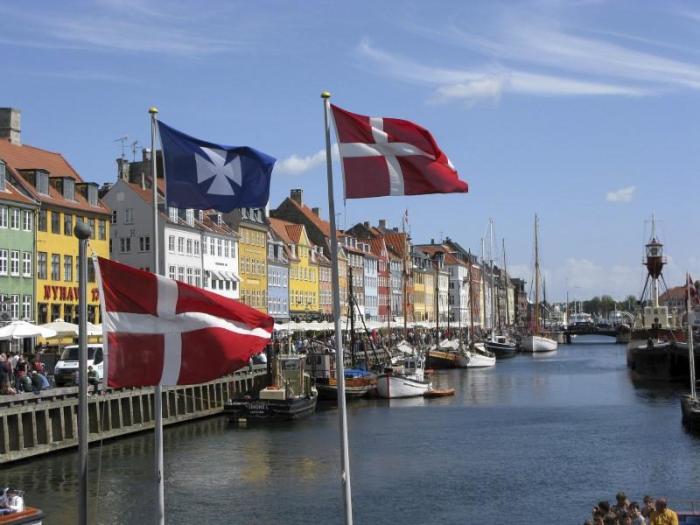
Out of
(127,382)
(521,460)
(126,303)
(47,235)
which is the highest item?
(47,235)

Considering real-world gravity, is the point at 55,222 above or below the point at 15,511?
above

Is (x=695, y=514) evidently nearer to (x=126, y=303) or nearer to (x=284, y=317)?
(x=126, y=303)

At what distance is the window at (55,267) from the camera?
2732 inches

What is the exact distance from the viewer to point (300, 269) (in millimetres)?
124188

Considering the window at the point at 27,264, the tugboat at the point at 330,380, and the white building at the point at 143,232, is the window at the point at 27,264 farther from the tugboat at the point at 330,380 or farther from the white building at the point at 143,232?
the tugboat at the point at 330,380

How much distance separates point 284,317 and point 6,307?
2229 inches

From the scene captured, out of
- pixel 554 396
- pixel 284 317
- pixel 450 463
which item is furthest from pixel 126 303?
pixel 284 317

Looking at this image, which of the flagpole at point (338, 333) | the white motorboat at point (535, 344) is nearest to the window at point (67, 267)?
the flagpole at point (338, 333)

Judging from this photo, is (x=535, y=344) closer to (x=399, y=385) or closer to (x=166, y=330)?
(x=399, y=385)

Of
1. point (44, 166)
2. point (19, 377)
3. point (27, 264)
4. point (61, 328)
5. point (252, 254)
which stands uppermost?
point (44, 166)

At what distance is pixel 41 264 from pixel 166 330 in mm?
55850

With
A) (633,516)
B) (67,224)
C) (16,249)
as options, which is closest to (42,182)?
(67,224)

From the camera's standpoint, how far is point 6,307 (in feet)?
201

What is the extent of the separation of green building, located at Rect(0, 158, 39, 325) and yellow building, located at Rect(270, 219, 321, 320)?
5271cm
